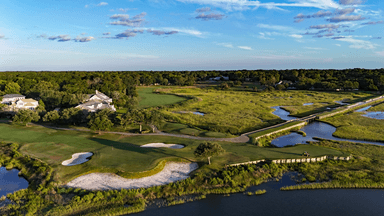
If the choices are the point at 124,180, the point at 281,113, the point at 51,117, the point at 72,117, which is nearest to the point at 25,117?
the point at 51,117

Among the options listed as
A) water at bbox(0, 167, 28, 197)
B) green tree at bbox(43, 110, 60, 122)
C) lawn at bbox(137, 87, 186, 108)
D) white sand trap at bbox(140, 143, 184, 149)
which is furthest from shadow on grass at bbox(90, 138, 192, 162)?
lawn at bbox(137, 87, 186, 108)

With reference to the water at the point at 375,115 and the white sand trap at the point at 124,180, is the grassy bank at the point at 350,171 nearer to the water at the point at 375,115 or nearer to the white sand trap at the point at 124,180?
the white sand trap at the point at 124,180

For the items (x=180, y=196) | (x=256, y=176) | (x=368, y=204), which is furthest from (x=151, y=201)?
(x=368, y=204)

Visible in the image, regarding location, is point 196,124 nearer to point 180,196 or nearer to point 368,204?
point 180,196

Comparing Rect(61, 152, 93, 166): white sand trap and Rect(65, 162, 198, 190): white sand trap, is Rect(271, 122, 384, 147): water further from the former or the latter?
Rect(61, 152, 93, 166): white sand trap

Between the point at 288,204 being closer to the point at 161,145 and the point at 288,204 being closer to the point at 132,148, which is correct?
the point at 161,145
